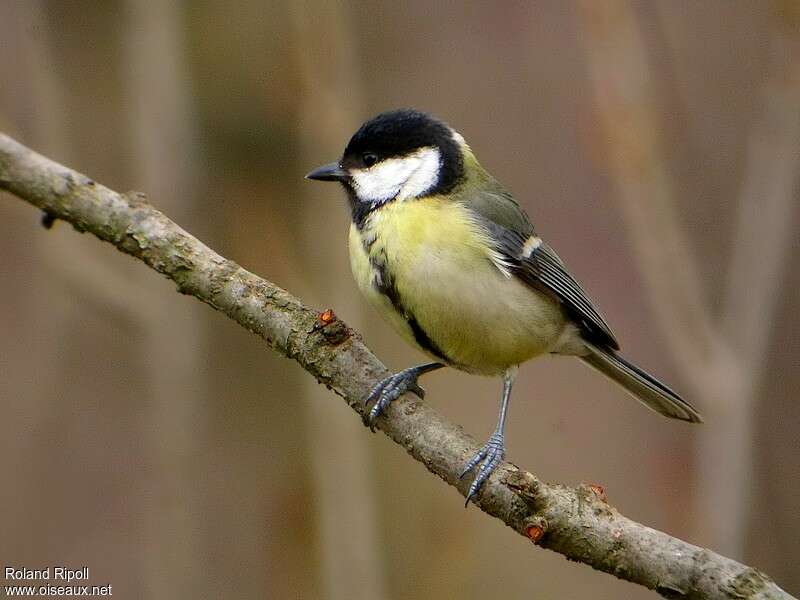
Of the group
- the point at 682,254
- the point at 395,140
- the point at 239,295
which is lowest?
the point at 239,295

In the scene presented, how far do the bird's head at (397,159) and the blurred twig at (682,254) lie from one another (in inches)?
21.3

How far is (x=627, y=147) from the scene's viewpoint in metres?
3.00

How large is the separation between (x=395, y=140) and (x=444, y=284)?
0.61 metres

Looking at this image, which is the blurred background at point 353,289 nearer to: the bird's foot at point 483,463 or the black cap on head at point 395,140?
the black cap on head at point 395,140

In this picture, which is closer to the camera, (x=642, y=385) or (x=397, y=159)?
(x=397, y=159)

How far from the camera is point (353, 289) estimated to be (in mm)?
3918

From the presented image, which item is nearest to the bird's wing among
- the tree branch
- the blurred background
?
the blurred background

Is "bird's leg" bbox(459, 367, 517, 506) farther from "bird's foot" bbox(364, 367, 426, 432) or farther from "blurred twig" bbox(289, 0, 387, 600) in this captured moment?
"blurred twig" bbox(289, 0, 387, 600)

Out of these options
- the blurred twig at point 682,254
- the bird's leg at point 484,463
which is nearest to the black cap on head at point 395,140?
the blurred twig at point 682,254

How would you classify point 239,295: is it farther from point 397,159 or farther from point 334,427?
point 334,427

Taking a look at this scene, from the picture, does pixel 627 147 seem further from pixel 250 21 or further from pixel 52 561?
pixel 52 561

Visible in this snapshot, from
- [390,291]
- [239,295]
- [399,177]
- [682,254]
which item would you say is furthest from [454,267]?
[682,254]

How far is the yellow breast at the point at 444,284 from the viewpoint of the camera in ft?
8.73

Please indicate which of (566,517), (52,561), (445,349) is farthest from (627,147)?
(52,561)
